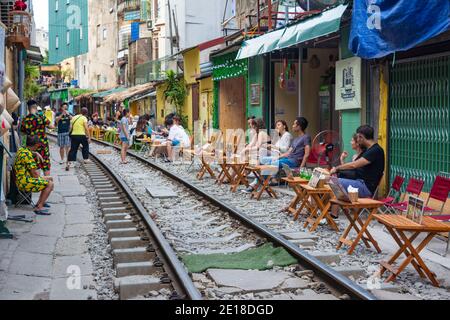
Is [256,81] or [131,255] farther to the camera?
[256,81]

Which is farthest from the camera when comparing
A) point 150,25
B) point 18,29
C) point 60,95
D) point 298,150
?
point 60,95

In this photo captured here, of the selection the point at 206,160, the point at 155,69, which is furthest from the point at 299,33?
the point at 155,69

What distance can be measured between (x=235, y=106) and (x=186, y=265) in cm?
1664

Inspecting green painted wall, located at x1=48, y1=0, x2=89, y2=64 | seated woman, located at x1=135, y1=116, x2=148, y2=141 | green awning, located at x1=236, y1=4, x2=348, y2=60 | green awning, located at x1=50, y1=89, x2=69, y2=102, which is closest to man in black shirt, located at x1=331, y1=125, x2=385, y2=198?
green awning, located at x1=236, y1=4, x2=348, y2=60

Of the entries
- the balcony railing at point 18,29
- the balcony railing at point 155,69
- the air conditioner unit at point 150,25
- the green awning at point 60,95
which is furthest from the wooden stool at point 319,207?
the green awning at point 60,95

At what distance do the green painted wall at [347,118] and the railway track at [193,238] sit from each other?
3043 mm

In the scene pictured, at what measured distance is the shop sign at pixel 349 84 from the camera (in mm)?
12695

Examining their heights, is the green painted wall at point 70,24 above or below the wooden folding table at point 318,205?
above

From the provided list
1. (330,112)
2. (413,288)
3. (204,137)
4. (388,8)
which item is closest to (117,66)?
(204,137)

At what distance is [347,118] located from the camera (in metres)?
13.3

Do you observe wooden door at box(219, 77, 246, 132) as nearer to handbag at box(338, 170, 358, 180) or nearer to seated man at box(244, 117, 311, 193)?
seated man at box(244, 117, 311, 193)

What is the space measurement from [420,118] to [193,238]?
4284 mm

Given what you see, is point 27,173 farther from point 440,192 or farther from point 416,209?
point 416,209

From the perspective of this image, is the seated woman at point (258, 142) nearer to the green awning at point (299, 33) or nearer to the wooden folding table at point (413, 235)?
the green awning at point (299, 33)
